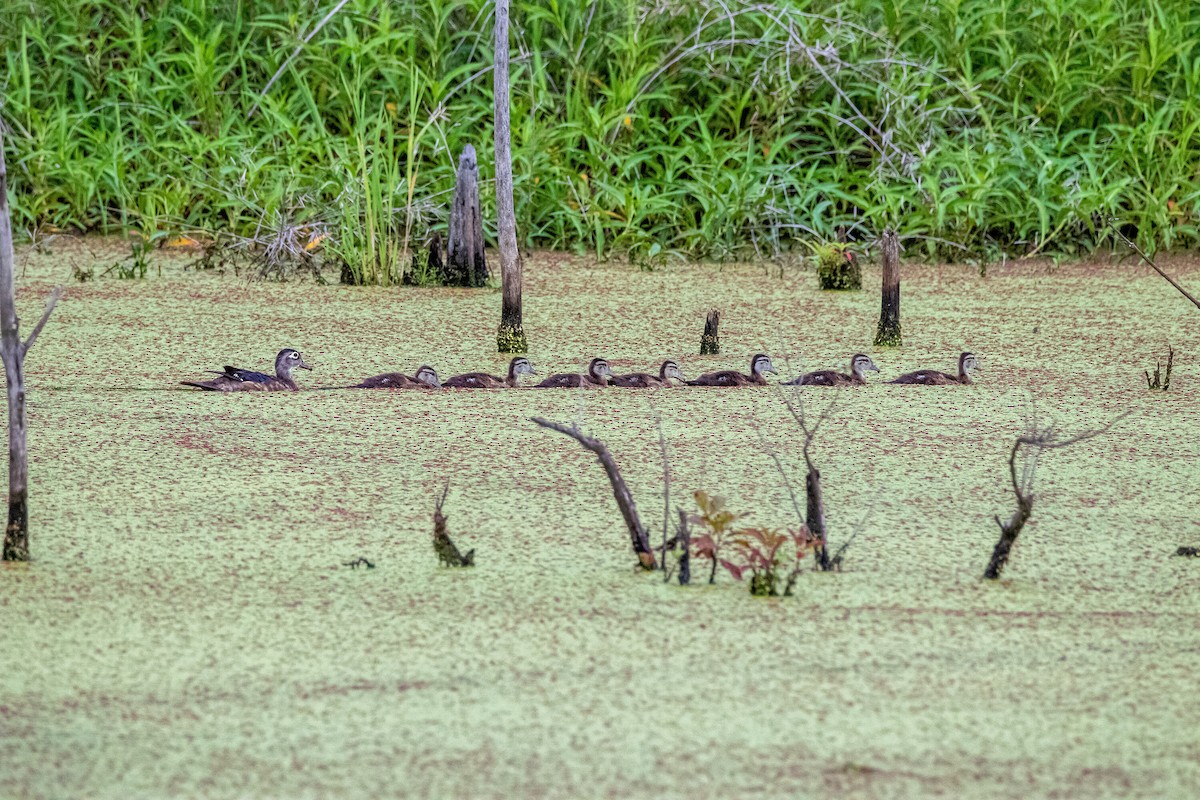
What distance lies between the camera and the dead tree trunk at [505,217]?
5000mm

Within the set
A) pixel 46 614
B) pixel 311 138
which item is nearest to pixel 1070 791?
pixel 46 614

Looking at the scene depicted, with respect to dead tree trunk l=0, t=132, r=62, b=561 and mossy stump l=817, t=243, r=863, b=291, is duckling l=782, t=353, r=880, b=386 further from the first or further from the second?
dead tree trunk l=0, t=132, r=62, b=561

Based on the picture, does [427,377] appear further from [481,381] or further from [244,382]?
[244,382]

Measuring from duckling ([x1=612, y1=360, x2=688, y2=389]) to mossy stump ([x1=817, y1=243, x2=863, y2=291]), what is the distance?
1644mm

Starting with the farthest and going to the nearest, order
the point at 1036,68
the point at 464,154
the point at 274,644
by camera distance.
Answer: the point at 1036,68 → the point at 464,154 → the point at 274,644

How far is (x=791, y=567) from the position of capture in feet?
10.00

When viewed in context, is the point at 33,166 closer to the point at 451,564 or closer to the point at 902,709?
the point at 451,564

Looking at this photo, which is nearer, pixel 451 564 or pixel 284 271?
pixel 451 564

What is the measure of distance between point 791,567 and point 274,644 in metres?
0.93

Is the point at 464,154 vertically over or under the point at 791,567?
over

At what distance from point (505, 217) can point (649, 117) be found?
2.90 meters

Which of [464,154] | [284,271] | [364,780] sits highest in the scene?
[464,154]

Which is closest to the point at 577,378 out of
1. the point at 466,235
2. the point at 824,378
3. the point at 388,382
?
the point at 388,382

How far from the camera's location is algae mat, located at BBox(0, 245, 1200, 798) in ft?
7.33
